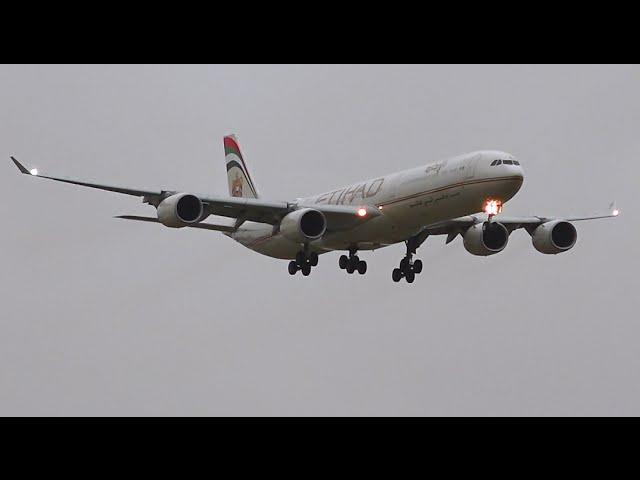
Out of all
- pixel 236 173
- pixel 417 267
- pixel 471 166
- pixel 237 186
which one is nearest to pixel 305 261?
pixel 417 267

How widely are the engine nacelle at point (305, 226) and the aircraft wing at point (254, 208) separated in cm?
56

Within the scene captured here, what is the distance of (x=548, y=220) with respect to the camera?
73.7 meters

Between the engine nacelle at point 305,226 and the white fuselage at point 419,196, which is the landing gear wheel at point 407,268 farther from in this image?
the engine nacelle at point 305,226

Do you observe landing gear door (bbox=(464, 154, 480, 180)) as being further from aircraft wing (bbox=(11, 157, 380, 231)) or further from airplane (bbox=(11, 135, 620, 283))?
aircraft wing (bbox=(11, 157, 380, 231))

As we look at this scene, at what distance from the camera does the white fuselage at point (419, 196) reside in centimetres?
6406

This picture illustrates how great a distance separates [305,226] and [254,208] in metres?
3.00

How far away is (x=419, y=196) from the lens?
217 ft

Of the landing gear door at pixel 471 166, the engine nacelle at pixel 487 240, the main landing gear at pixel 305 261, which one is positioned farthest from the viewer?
the main landing gear at pixel 305 261

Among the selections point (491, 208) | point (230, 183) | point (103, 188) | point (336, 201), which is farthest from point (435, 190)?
point (230, 183)

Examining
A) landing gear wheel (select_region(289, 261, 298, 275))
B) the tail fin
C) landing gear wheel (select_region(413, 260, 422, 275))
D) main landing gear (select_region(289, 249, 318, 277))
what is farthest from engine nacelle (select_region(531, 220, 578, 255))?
the tail fin

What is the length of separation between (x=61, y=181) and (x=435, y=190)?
655 inches

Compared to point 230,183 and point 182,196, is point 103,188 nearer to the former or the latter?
point 182,196

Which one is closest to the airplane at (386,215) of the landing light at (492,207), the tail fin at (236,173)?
the landing light at (492,207)

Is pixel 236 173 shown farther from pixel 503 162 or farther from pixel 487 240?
pixel 503 162
